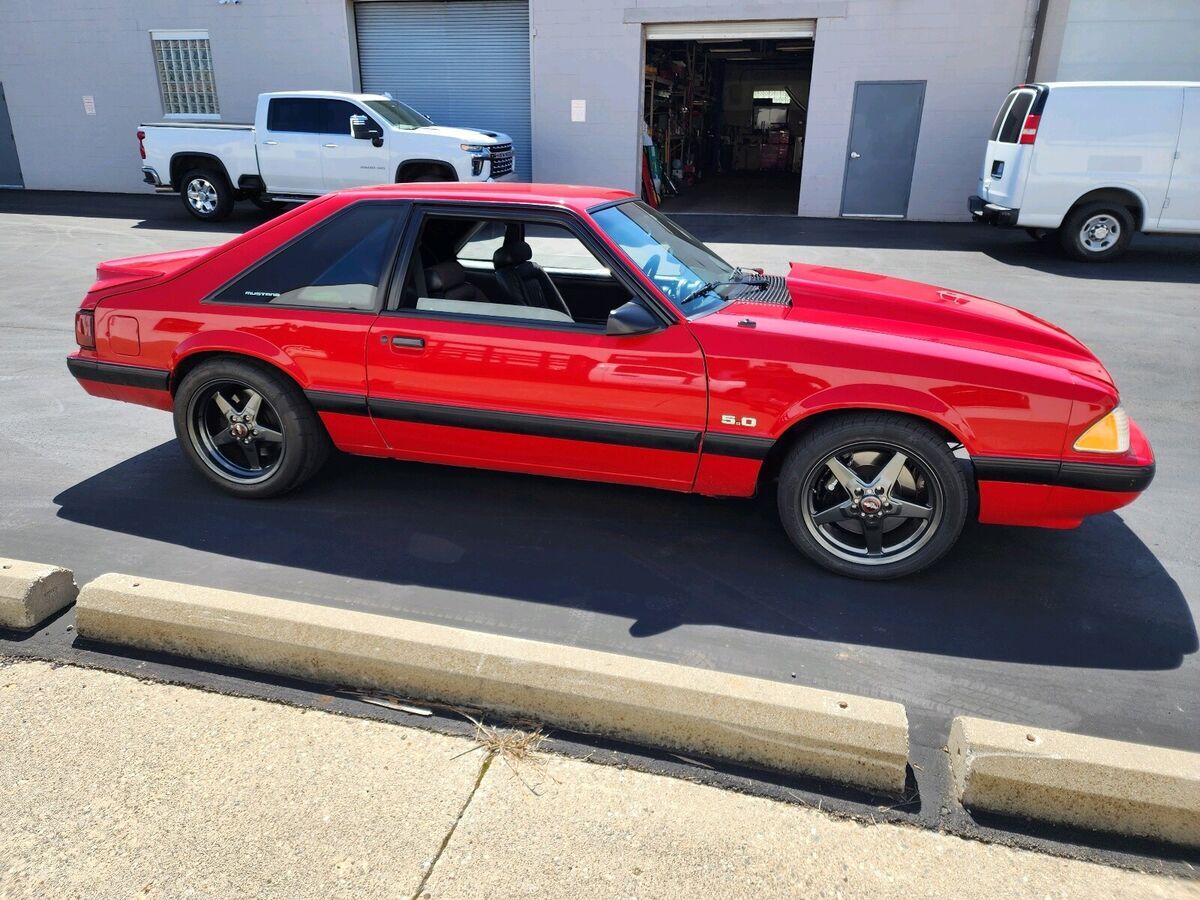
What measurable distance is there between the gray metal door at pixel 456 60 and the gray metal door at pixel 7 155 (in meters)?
8.38

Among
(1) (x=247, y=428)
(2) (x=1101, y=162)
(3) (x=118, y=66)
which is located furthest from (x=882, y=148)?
(3) (x=118, y=66)

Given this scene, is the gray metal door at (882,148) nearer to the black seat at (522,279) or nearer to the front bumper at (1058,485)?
the black seat at (522,279)

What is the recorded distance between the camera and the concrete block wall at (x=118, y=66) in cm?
1617

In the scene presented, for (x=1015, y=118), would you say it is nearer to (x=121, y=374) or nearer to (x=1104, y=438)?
(x=1104, y=438)

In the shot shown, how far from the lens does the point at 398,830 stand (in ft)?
7.16

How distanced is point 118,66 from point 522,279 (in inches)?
697

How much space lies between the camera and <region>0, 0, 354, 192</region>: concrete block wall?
16172mm

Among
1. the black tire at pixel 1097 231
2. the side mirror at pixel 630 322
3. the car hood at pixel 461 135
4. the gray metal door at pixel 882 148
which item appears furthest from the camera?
the gray metal door at pixel 882 148

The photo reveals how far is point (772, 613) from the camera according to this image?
10.4 feet

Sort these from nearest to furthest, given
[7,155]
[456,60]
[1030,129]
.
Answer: [1030,129] < [456,60] < [7,155]

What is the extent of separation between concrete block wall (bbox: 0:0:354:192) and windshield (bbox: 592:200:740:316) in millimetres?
14610

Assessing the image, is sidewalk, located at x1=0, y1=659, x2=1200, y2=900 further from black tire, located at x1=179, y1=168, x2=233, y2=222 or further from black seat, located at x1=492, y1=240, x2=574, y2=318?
black tire, located at x1=179, y1=168, x2=233, y2=222

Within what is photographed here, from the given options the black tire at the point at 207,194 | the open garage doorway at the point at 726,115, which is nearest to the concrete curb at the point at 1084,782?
the black tire at the point at 207,194

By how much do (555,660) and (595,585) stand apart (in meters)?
0.78
